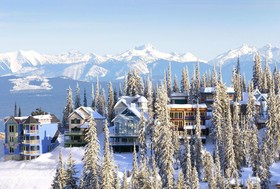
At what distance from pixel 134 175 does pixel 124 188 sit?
2.87 meters

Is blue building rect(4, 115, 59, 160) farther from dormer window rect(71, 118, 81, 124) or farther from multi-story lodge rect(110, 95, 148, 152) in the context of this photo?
multi-story lodge rect(110, 95, 148, 152)

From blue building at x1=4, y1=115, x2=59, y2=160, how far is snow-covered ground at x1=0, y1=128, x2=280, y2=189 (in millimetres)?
2257

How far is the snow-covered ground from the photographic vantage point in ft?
291

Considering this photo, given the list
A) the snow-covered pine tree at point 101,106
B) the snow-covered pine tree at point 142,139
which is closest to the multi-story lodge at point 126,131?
the snow-covered pine tree at point 142,139

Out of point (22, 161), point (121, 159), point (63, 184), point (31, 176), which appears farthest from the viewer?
point (22, 161)

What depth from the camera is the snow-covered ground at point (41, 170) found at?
88.8 m

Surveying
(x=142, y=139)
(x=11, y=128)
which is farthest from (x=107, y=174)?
(x=11, y=128)

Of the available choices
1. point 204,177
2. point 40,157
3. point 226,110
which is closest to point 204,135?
point 226,110

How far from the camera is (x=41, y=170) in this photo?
96.4 m

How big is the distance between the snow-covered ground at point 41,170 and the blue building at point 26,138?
226cm

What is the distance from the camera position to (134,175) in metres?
66.9

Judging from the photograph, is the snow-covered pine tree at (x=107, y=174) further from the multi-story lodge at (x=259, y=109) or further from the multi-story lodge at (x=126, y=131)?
the multi-story lodge at (x=259, y=109)

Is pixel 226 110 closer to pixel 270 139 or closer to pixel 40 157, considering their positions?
pixel 270 139

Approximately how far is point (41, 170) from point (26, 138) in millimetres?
14320
